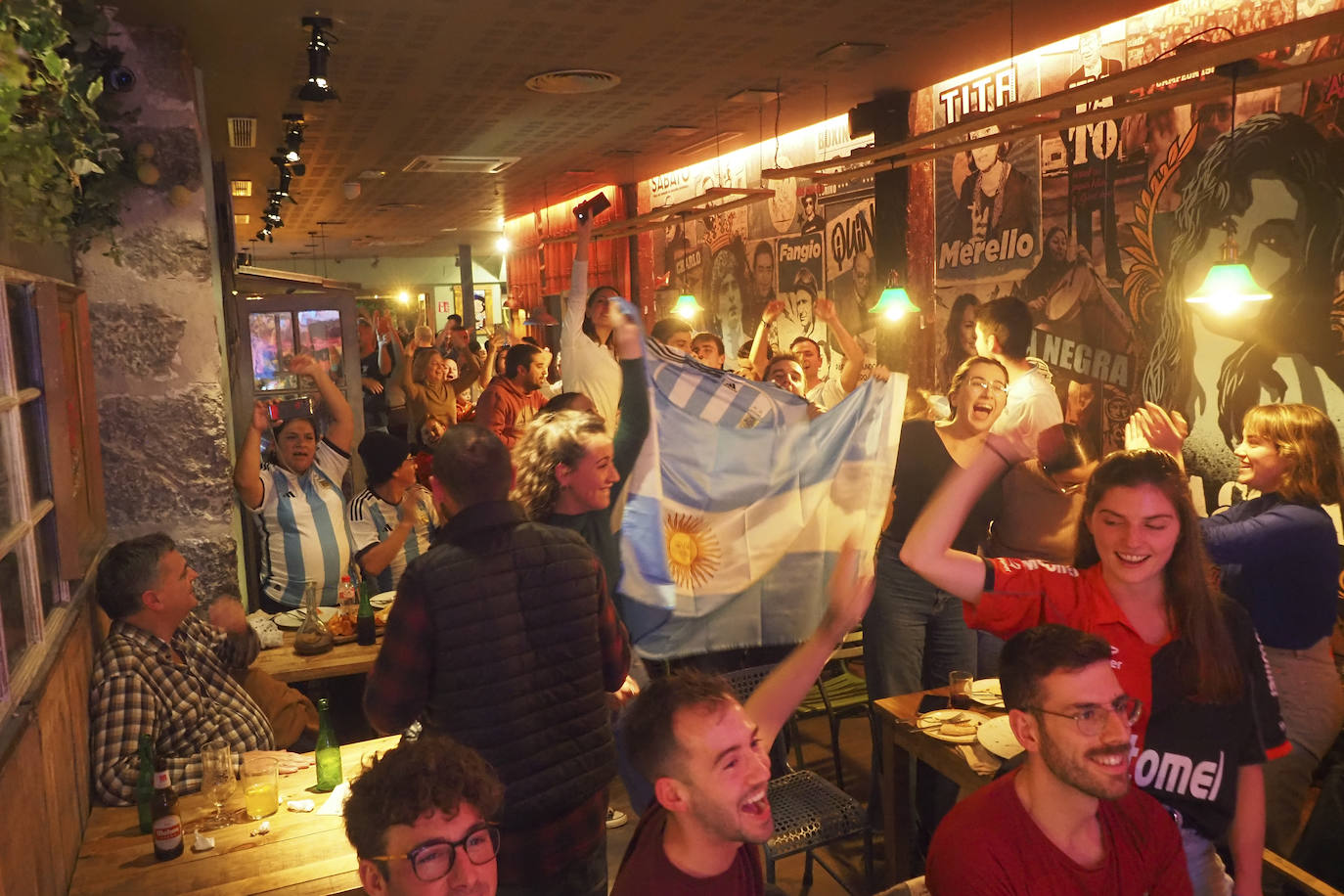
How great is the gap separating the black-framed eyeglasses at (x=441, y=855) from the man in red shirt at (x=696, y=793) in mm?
355

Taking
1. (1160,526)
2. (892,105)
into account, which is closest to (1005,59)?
(892,105)

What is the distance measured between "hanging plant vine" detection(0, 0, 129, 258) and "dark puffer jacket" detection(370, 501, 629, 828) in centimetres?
134

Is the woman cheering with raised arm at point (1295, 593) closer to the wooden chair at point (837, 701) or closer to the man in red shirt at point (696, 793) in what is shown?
the wooden chair at point (837, 701)

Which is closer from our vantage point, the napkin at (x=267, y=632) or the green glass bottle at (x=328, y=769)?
the green glass bottle at (x=328, y=769)

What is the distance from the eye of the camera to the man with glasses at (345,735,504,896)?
177cm

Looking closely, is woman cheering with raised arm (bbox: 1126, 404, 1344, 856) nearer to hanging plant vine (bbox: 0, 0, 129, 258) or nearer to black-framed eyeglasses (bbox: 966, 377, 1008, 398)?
black-framed eyeglasses (bbox: 966, 377, 1008, 398)

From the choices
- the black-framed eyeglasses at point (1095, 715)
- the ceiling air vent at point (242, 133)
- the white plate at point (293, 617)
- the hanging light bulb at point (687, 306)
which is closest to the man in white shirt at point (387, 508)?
the white plate at point (293, 617)

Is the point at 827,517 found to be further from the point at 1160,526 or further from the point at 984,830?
the point at 984,830

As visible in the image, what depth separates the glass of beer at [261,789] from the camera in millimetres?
2824

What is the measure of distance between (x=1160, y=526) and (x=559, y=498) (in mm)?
1836

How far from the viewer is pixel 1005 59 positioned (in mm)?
6512

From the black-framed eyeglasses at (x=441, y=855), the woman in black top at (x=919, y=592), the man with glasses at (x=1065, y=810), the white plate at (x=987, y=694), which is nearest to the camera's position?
the black-framed eyeglasses at (x=441, y=855)

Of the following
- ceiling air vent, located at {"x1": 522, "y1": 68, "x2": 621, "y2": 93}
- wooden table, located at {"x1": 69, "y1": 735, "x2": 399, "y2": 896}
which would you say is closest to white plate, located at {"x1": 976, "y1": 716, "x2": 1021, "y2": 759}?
wooden table, located at {"x1": 69, "y1": 735, "x2": 399, "y2": 896}

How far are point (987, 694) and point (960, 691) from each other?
5.0 inches
